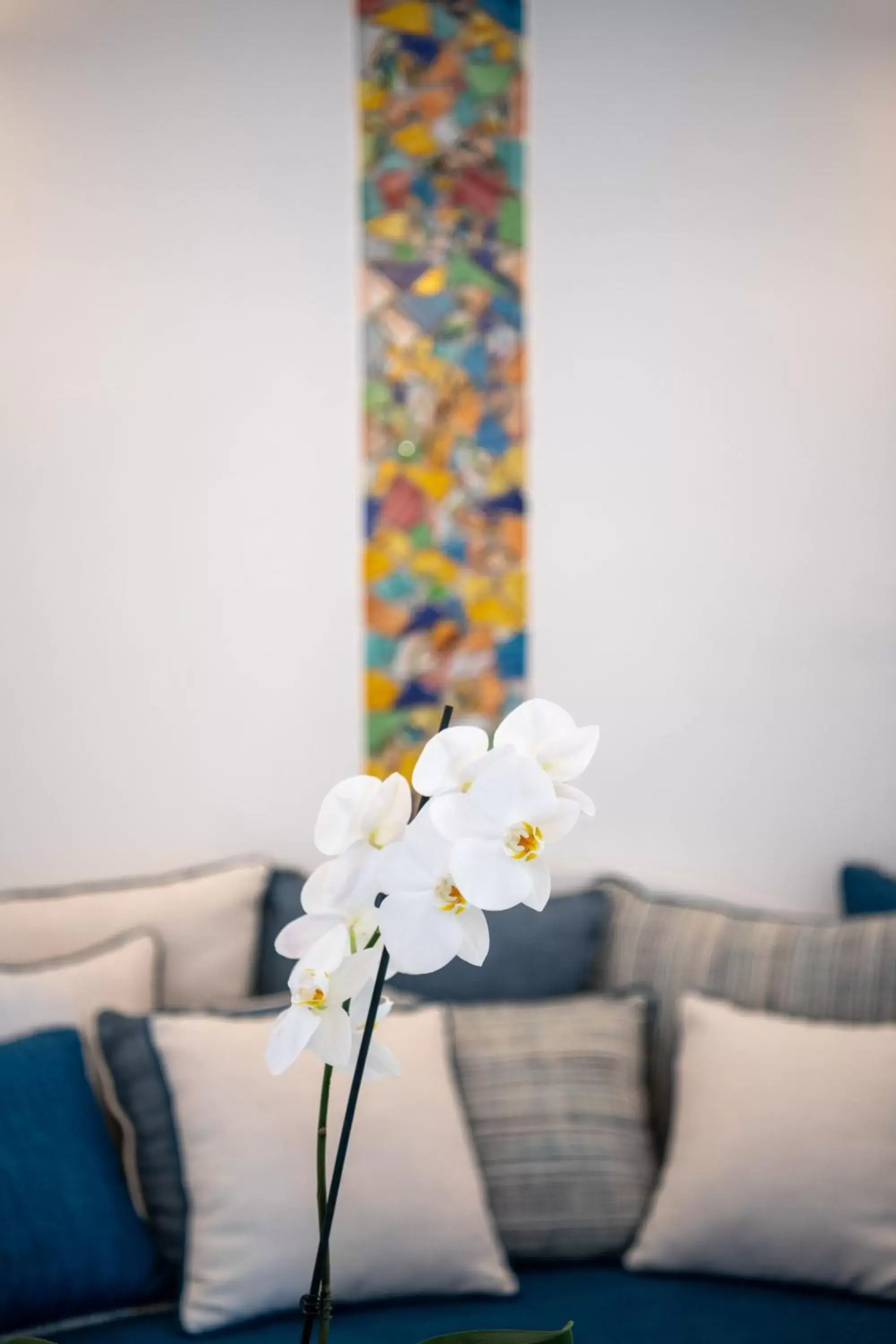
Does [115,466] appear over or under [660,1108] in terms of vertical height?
over

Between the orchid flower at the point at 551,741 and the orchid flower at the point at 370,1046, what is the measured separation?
0.59ft

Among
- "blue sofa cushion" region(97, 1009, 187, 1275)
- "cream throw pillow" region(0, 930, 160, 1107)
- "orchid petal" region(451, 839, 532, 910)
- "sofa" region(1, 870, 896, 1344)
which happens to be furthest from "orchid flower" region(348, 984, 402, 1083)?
"cream throw pillow" region(0, 930, 160, 1107)

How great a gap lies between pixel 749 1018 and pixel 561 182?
5.20 ft

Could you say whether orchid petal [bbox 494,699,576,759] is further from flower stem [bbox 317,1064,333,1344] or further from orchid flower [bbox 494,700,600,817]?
flower stem [bbox 317,1064,333,1344]

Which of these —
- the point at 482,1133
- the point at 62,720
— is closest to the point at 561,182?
the point at 62,720

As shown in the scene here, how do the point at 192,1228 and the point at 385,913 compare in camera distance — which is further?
the point at 192,1228

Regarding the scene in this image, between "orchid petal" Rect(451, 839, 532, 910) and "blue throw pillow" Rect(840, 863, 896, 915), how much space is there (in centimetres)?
166

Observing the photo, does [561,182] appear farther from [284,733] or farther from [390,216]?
[284,733]

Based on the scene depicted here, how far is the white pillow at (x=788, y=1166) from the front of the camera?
1.82 m

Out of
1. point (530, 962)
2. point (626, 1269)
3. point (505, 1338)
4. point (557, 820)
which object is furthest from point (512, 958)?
point (557, 820)

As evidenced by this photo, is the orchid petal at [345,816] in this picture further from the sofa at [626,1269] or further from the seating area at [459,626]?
the seating area at [459,626]

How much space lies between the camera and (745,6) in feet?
8.29

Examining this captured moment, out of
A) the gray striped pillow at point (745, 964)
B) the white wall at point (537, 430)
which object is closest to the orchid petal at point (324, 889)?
the gray striped pillow at point (745, 964)

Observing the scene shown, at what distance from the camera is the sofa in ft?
5.62
